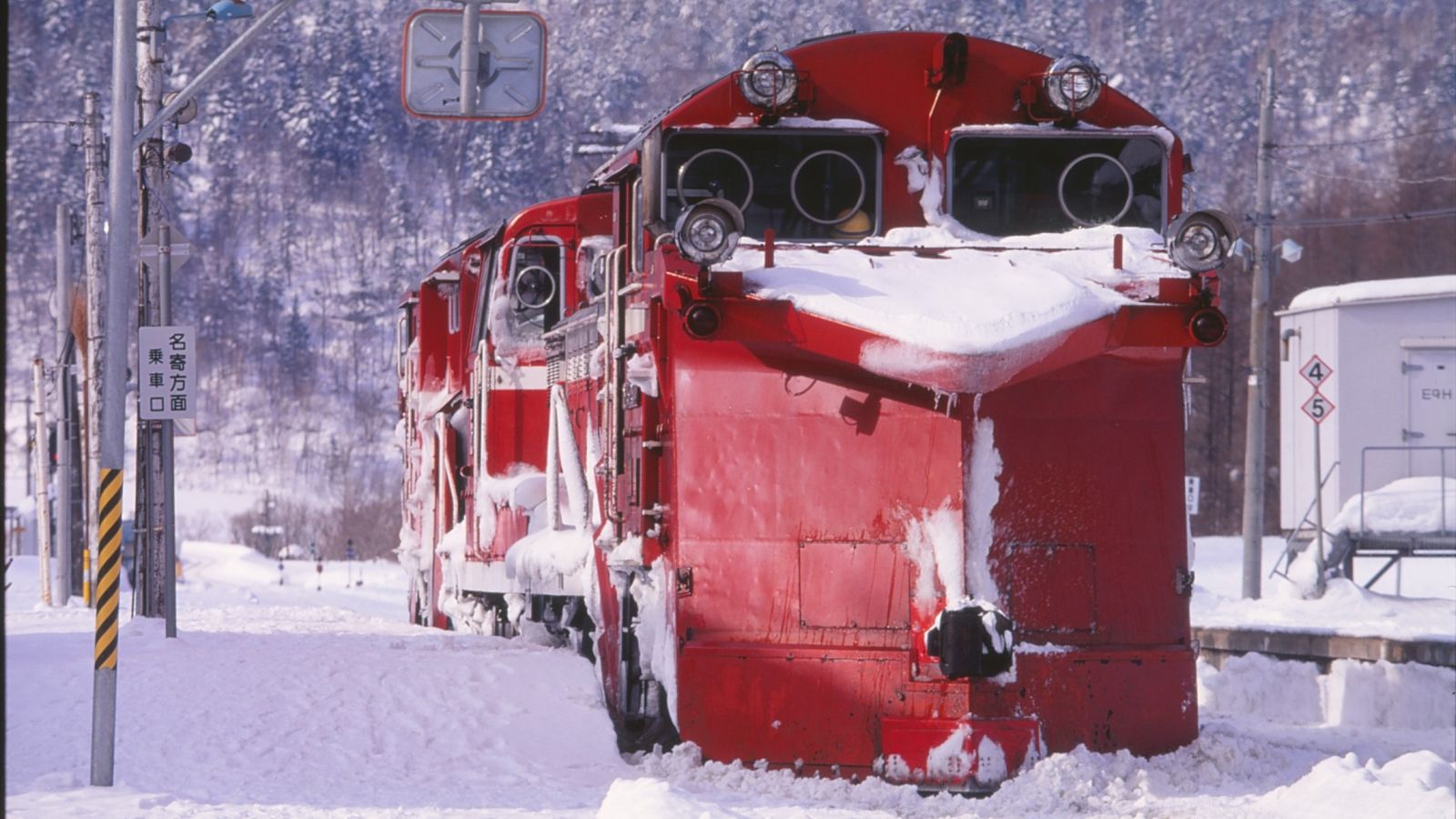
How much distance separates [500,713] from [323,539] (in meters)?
76.7

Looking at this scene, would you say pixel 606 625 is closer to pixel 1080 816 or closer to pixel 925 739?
pixel 925 739

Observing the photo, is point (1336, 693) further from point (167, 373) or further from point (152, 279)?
point (152, 279)

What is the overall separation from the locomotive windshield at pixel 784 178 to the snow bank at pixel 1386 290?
16451 mm

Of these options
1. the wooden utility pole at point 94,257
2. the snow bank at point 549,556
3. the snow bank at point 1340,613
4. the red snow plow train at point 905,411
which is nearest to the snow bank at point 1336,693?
the snow bank at point 1340,613

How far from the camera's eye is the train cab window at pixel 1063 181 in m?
Result: 11.1

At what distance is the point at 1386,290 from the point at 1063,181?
54.4 feet

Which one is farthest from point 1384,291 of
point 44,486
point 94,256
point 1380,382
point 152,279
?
point 44,486

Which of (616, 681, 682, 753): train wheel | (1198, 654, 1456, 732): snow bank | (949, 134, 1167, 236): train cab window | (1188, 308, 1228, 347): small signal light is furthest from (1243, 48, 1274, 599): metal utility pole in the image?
(1188, 308, 1228, 347): small signal light

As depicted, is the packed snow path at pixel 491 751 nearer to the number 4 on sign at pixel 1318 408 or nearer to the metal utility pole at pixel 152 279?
the metal utility pole at pixel 152 279

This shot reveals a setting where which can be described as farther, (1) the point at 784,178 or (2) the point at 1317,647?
(2) the point at 1317,647

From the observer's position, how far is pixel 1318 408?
2528 cm

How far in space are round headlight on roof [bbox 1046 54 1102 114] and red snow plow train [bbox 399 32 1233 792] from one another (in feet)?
0.05

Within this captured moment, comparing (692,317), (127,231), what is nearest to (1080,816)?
(692,317)

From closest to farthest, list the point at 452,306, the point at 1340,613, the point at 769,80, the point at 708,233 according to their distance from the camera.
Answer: the point at 708,233
the point at 769,80
the point at 452,306
the point at 1340,613
